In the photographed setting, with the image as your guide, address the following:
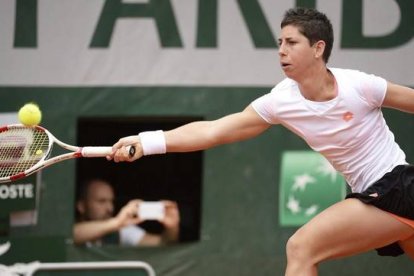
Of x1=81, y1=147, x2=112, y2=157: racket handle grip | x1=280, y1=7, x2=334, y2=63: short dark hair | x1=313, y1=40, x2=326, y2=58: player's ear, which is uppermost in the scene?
x1=280, y1=7, x2=334, y2=63: short dark hair

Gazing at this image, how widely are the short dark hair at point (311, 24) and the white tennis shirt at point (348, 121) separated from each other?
0.51 feet

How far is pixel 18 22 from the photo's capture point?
5996 millimetres

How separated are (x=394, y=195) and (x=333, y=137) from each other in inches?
13.9

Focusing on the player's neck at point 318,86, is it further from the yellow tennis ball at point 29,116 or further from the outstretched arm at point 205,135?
the yellow tennis ball at point 29,116

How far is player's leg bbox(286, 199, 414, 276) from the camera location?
411 cm

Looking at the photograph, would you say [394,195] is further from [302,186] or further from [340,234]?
[302,186]

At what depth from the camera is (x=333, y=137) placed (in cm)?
431

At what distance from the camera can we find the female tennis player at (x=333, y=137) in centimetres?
416

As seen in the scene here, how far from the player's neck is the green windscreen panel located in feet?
5.80

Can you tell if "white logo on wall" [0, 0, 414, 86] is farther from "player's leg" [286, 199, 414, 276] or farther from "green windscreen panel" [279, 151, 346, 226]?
"player's leg" [286, 199, 414, 276]

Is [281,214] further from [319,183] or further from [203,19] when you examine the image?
[203,19]

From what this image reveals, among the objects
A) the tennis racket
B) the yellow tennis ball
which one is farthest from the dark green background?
the yellow tennis ball

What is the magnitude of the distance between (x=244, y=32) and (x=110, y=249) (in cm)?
150

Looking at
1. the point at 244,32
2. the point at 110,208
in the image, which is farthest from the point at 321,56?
the point at 110,208
